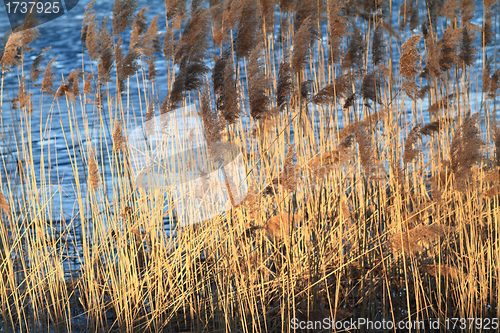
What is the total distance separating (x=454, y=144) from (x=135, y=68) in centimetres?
132

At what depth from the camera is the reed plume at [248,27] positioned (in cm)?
182

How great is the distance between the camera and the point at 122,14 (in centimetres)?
209

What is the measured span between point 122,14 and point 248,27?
648 mm

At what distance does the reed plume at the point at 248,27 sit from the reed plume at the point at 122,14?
0.58 m

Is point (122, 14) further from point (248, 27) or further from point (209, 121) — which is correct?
point (209, 121)

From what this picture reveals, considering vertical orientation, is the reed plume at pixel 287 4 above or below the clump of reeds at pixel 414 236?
above

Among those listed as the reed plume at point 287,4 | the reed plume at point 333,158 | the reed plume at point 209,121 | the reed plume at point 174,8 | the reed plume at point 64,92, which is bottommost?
the reed plume at point 333,158

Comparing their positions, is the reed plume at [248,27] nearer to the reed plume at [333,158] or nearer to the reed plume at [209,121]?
the reed plume at [209,121]

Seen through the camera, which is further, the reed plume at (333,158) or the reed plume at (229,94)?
the reed plume at (333,158)

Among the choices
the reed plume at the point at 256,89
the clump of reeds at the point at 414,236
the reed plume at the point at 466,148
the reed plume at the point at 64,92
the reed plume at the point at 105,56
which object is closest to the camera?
the reed plume at the point at 466,148

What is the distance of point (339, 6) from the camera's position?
2031 millimetres

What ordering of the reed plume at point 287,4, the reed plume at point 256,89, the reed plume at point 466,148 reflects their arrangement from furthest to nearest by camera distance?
the reed plume at point 287,4, the reed plume at point 256,89, the reed plume at point 466,148

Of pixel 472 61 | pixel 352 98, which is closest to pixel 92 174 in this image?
pixel 352 98

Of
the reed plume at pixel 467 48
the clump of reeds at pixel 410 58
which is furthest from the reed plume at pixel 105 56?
the reed plume at pixel 467 48
